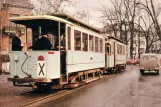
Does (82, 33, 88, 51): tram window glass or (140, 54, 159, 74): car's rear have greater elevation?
Result: (82, 33, 88, 51): tram window glass

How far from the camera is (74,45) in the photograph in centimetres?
1577

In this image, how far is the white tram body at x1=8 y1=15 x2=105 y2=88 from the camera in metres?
13.0

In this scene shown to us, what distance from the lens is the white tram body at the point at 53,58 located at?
42.6ft

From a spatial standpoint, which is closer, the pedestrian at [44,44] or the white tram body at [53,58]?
the white tram body at [53,58]

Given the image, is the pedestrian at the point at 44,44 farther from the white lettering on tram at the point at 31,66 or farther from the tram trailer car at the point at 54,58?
the white lettering on tram at the point at 31,66

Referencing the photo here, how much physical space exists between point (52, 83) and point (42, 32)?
264 cm

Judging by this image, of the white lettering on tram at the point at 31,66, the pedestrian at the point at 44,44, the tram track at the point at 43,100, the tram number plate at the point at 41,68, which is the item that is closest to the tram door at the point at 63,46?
the pedestrian at the point at 44,44

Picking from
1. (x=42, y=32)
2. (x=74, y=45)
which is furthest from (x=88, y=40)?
(x=42, y=32)

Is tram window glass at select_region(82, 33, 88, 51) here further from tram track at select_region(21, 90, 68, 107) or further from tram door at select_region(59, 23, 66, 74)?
tram track at select_region(21, 90, 68, 107)

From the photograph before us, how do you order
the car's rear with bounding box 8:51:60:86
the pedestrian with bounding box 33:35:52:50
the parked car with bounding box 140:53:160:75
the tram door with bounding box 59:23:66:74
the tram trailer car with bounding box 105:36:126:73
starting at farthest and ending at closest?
the parked car with bounding box 140:53:160:75
the tram trailer car with bounding box 105:36:126:73
the tram door with bounding box 59:23:66:74
the pedestrian with bounding box 33:35:52:50
the car's rear with bounding box 8:51:60:86

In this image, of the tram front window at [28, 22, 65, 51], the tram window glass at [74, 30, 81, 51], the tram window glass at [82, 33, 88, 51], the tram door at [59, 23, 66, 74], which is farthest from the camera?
the tram window glass at [82, 33, 88, 51]

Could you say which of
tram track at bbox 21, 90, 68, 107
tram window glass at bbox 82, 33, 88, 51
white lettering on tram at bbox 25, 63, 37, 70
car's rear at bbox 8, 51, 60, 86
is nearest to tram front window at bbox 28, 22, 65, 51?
car's rear at bbox 8, 51, 60, 86

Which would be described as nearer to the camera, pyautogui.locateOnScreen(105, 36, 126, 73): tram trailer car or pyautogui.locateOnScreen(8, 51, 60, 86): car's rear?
pyautogui.locateOnScreen(8, 51, 60, 86): car's rear

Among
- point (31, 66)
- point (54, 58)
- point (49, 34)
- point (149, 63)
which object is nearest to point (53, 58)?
point (54, 58)
